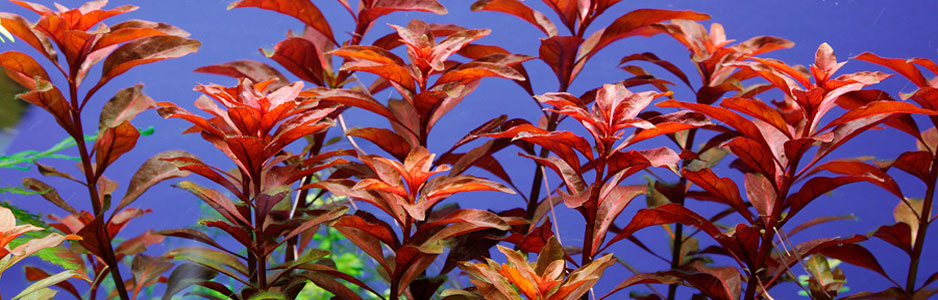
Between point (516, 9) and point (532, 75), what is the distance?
3.16 ft

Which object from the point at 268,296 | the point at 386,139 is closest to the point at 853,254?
the point at 386,139

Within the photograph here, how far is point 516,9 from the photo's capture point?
4.25 feet

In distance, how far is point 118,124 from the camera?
3.77 feet

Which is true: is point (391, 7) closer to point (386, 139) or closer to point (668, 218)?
point (386, 139)

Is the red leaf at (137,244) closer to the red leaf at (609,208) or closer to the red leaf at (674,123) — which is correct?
the red leaf at (609,208)

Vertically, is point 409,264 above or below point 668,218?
below

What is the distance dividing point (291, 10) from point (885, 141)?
6.80 ft

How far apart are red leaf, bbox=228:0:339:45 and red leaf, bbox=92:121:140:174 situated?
27 cm

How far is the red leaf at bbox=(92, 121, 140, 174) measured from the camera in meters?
1.14

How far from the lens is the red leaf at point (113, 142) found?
3.74 ft

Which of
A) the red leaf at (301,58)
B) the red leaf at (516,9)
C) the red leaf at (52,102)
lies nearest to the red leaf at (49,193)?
the red leaf at (52,102)

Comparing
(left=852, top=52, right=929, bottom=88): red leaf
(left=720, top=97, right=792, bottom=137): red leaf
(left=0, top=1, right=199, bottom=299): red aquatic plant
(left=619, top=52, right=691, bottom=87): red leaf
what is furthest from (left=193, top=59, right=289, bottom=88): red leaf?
(left=852, top=52, right=929, bottom=88): red leaf

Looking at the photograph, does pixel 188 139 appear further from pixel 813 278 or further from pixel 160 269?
pixel 813 278

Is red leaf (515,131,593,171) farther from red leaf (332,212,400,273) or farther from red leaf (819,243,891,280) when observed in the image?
red leaf (819,243,891,280)
